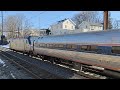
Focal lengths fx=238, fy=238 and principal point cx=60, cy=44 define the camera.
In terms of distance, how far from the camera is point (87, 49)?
1402 cm

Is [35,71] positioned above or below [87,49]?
below

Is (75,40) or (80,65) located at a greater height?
(75,40)

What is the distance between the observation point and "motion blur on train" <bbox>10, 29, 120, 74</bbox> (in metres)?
11.0

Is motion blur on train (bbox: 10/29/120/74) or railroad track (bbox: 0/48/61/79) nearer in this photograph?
motion blur on train (bbox: 10/29/120/74)

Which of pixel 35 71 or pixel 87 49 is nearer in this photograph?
pixel 87 49

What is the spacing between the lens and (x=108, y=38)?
1164 centimetres

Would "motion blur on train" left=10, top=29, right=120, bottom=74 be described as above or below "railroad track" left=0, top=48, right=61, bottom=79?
above

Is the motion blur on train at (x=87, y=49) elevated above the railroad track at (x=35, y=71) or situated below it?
above

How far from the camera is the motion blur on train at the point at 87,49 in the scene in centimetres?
1103

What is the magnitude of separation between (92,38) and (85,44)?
0.93 metres

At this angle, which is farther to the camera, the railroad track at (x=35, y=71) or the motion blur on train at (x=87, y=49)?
the railroad track at (x=35, y=71)
